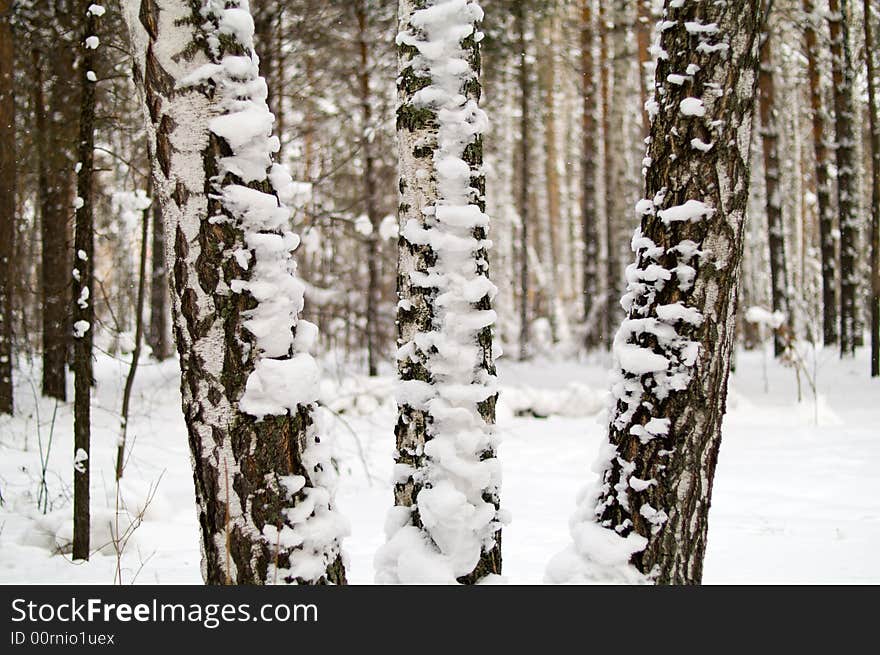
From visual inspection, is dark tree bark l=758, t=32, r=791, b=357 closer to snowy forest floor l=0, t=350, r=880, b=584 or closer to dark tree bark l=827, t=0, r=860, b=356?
dark tree bark l=827, t=0, r=860, b=356

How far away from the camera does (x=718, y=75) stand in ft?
6.94

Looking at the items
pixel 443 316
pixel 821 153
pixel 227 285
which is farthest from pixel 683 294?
pixel 821 153

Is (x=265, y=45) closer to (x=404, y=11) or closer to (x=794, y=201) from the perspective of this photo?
(x=404, y=11)

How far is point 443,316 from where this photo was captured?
7.56 ft

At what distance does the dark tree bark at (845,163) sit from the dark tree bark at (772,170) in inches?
36.2

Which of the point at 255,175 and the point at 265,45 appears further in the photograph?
the point at 265,45

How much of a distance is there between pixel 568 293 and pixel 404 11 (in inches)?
791

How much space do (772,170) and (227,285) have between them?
11.3 m

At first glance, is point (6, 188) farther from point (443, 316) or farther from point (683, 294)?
point (683, 294)

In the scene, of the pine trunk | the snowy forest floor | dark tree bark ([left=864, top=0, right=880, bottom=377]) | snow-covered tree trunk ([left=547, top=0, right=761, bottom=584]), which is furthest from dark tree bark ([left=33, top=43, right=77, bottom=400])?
dark tree bark ([left=864, top=0, right=880, bottom=377])

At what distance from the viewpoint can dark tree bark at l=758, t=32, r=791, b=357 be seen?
35.0ft
